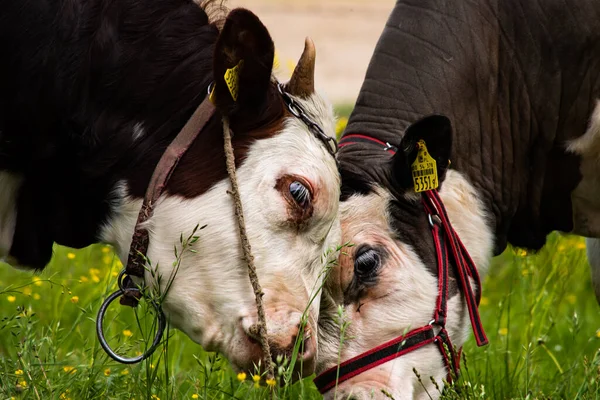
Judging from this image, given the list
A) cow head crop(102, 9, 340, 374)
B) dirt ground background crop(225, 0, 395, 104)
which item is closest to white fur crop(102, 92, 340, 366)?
cow head crop(102, 9, 340, 374)

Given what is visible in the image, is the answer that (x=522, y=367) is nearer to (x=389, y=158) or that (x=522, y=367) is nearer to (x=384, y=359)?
(x=384, y=359)

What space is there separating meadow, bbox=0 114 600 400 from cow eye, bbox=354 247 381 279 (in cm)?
53

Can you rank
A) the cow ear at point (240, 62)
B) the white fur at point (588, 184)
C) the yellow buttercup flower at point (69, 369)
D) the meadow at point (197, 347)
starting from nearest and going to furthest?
the cow ear at point (240, 62), the meadow at point (197, 347), the yellow buttercup flower at point (69, 369), the white fur at point (588, 184)

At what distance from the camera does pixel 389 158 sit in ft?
15.8

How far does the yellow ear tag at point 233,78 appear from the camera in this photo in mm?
3629

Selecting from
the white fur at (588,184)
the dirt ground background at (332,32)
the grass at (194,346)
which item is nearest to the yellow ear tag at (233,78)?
the grass at (194,346)

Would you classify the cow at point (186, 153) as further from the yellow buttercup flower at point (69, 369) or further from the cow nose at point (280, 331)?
the yellow buttercup flower at point (69, 369)

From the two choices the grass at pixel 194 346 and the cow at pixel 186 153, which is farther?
the grass at pixel 194 346

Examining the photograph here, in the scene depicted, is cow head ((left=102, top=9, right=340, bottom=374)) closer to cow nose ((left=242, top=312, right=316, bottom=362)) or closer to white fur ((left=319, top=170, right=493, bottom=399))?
cow nose ((left=242, top=312, right=316, bottom=362))

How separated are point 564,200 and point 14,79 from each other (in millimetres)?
2717

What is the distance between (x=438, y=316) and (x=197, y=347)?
1.67 meters

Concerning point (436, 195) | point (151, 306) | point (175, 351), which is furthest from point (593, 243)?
point (151, 306)

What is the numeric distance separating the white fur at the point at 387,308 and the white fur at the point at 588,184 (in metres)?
0.94

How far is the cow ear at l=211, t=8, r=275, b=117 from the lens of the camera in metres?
3.59
